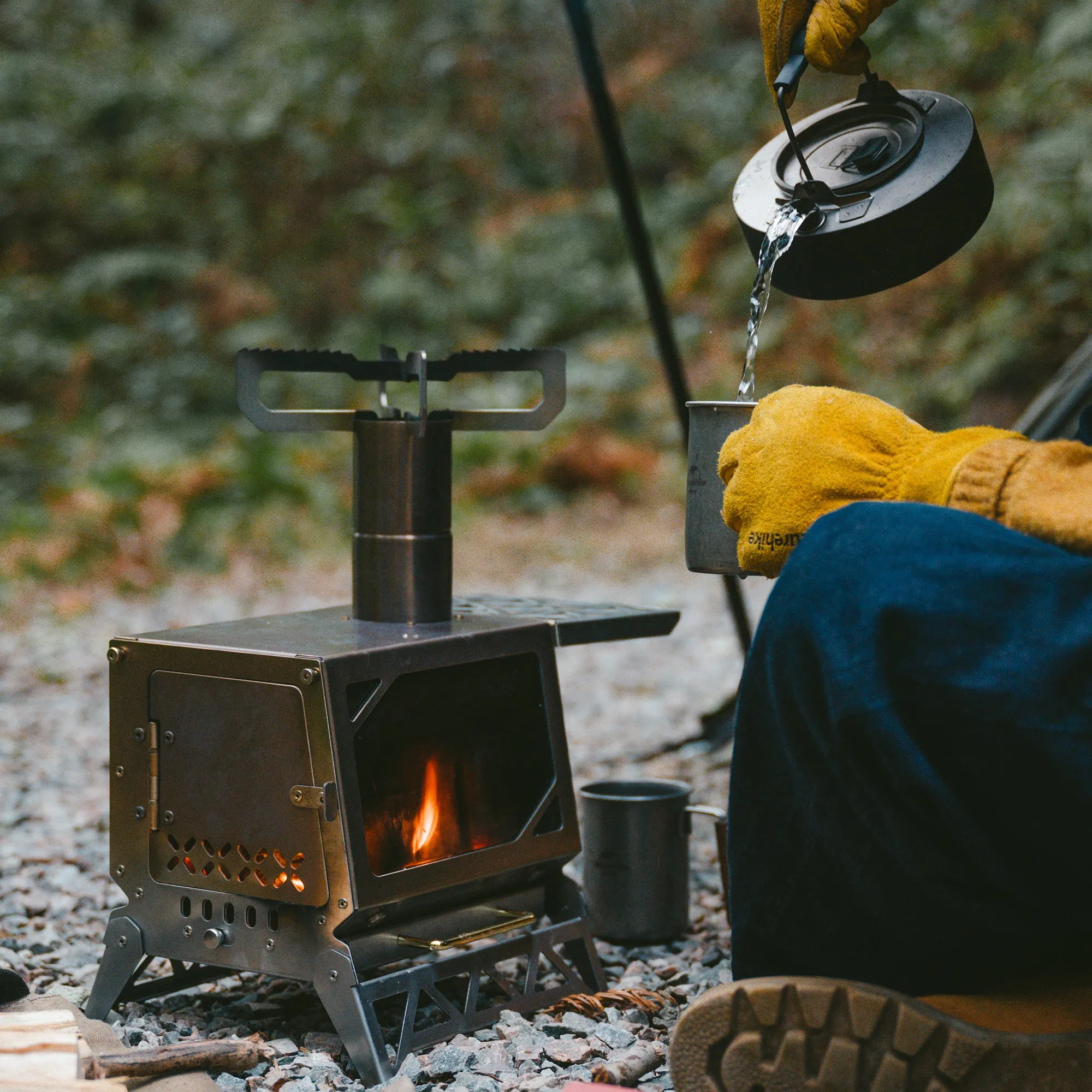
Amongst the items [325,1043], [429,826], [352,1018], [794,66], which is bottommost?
[325,1043]

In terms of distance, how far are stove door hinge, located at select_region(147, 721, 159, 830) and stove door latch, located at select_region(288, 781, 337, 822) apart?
28 cm

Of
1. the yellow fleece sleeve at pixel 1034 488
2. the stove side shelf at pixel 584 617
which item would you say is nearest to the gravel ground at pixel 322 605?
the stove side shelf at pixel 584 617

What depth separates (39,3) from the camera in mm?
11555

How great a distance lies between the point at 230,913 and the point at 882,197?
1382 millimetres

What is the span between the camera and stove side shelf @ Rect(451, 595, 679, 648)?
2023mm

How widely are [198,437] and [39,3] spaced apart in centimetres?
544

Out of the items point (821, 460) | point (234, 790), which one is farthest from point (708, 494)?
point (234, 790)

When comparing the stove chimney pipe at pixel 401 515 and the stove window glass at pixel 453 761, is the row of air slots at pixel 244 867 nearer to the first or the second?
the stove window glass at pixel 453 761

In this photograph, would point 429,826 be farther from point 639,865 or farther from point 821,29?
point 821,29

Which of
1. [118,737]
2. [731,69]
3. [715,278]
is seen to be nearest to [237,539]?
[715,278]

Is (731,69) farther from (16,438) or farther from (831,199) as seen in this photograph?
(831,199)

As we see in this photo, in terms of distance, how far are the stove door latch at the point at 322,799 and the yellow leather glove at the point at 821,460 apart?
2.20 ft

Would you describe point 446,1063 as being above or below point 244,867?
below

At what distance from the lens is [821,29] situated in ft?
5.42
